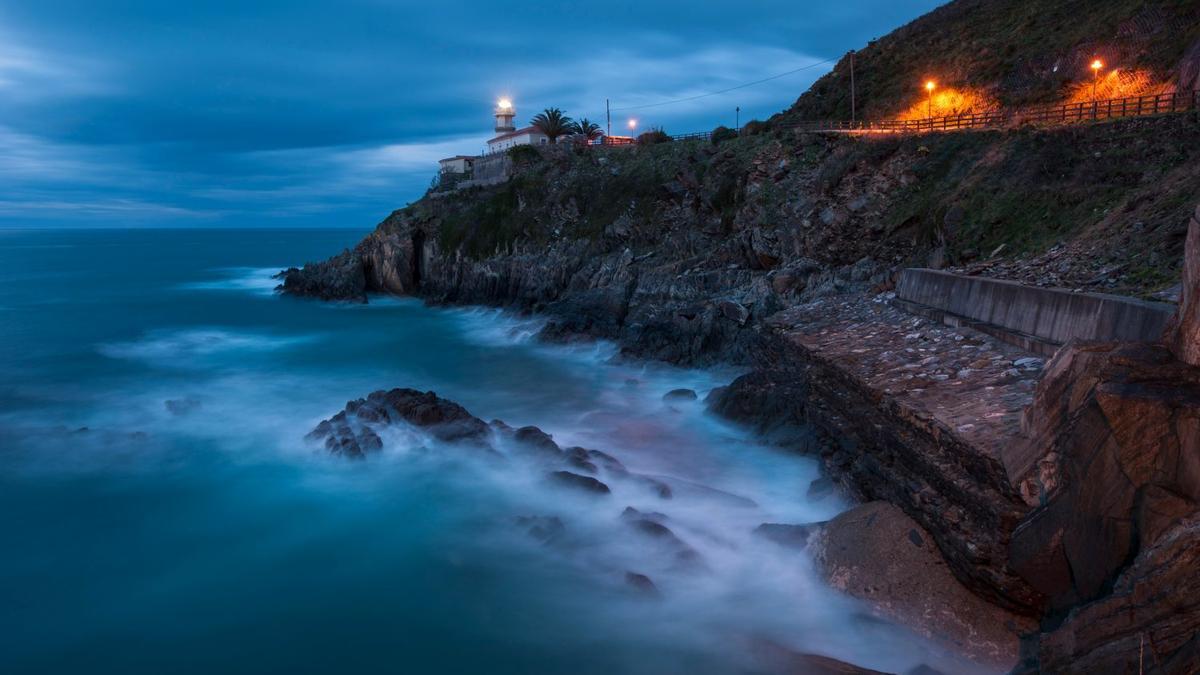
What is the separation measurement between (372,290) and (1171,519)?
52.0 m

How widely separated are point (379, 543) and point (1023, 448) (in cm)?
1159

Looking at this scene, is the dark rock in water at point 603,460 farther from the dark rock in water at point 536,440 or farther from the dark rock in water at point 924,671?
the dark rock in water at point 924,671

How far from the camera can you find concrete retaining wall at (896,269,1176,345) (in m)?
9.45

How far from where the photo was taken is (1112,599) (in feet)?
20.8

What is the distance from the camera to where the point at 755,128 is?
43.1 metres

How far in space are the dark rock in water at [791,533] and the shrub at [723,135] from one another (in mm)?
34440

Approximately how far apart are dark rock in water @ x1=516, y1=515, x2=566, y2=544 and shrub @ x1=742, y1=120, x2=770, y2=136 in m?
33.0

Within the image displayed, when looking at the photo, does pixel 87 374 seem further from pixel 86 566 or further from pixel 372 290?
pixel 372 290

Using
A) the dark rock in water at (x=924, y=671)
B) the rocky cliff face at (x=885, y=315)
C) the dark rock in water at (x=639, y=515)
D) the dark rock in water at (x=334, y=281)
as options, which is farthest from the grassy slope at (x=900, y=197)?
the dark rock in water at (x=639, y=515)

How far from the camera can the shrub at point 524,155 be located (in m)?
51.5

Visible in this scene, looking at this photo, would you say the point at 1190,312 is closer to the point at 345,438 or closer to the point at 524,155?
the point at 345,438

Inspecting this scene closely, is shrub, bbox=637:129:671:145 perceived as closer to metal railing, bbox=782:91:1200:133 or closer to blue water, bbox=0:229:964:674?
metal railing, bbox=782:91:1200:133

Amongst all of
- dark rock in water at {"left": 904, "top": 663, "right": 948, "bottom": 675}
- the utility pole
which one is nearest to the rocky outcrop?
dark rock in water at {"left": 904, "top": 663, "right": 948, "bottom": 675}

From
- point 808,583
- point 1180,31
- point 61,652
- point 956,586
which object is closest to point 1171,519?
point 956,586
